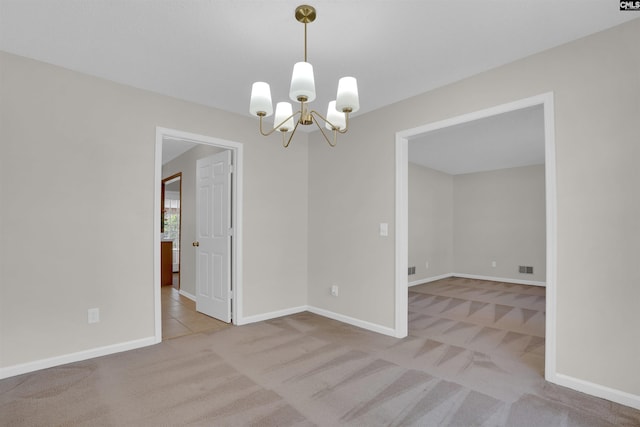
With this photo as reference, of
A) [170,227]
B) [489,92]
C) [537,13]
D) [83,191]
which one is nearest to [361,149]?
[489,92]

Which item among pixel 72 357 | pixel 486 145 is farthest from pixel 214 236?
pixel 486 145

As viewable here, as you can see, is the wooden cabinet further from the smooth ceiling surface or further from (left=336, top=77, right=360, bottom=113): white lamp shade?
→ (left=336, top=77, right=360, bottom=113): white lamp shade

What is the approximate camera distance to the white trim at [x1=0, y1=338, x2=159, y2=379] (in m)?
2.62

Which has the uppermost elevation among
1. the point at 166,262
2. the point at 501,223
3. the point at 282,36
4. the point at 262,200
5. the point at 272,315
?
the point at 282,36

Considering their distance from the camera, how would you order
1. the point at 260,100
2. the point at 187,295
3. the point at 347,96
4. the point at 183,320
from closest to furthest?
the point at 347,96
the point at 260,100
the point at 183,320
the point at 187,295

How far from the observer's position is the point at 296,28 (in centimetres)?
233

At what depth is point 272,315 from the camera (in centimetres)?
430

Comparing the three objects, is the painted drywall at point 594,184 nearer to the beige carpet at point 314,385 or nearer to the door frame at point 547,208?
the door frame at point 547,208

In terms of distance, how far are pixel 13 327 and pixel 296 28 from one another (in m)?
3.16

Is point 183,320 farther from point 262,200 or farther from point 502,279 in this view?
point 502,279

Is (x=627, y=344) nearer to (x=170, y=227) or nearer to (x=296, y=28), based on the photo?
(x=296, y=28)

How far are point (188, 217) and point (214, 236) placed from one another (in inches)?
63.7

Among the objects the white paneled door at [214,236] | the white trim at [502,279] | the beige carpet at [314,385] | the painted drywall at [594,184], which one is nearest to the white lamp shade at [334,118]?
the painted drywall at [594,184]

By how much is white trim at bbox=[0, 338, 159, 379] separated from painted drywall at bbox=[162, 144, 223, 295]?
2191 millimetres
